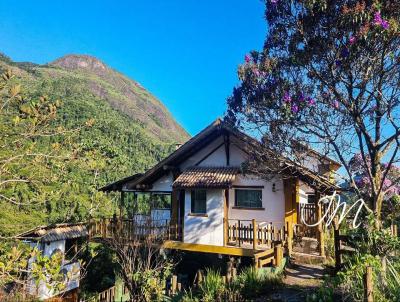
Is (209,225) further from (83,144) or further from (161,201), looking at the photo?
(83,144)

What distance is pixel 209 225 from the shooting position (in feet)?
50.1

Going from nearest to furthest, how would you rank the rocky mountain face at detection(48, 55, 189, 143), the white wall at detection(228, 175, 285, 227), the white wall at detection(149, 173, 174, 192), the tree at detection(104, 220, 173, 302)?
the tree at detection(104, 220, 173, 302) < the white wall at detection(228, 175, 285, 227) < the white wall at detection(149, 173, 174, 192) < the rocky mountain face at detection(48, 55, 189, 143)

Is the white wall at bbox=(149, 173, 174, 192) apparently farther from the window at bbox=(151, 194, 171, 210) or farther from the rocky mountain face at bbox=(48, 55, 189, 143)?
the rocky mountain face at bbox=(48, 55, 189, 143)

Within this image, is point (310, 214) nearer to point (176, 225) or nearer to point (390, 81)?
point (176, 225)

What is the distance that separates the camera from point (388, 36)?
7750 millimetres

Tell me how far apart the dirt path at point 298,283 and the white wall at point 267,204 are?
275 centimetres

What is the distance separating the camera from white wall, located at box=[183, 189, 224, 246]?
15.0m

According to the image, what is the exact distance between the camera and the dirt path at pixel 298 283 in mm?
8960

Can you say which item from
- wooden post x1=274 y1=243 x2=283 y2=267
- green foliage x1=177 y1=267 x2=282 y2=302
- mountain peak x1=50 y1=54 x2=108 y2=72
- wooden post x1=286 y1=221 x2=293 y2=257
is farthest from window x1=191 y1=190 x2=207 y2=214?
mountain peak x1=50 y1=54 x2=108 y2=72

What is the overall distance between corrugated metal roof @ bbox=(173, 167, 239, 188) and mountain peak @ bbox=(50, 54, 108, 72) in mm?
148362

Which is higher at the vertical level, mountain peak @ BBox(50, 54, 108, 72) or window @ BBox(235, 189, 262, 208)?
mountain peak @ BBox(50, 54, 108, 72)

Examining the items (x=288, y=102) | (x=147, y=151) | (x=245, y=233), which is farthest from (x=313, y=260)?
(x=147, y=151)

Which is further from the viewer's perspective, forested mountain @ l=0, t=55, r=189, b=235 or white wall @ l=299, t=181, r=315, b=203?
white wall @ l=299, t=181, r=315, b=203

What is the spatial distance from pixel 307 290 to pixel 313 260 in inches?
158
